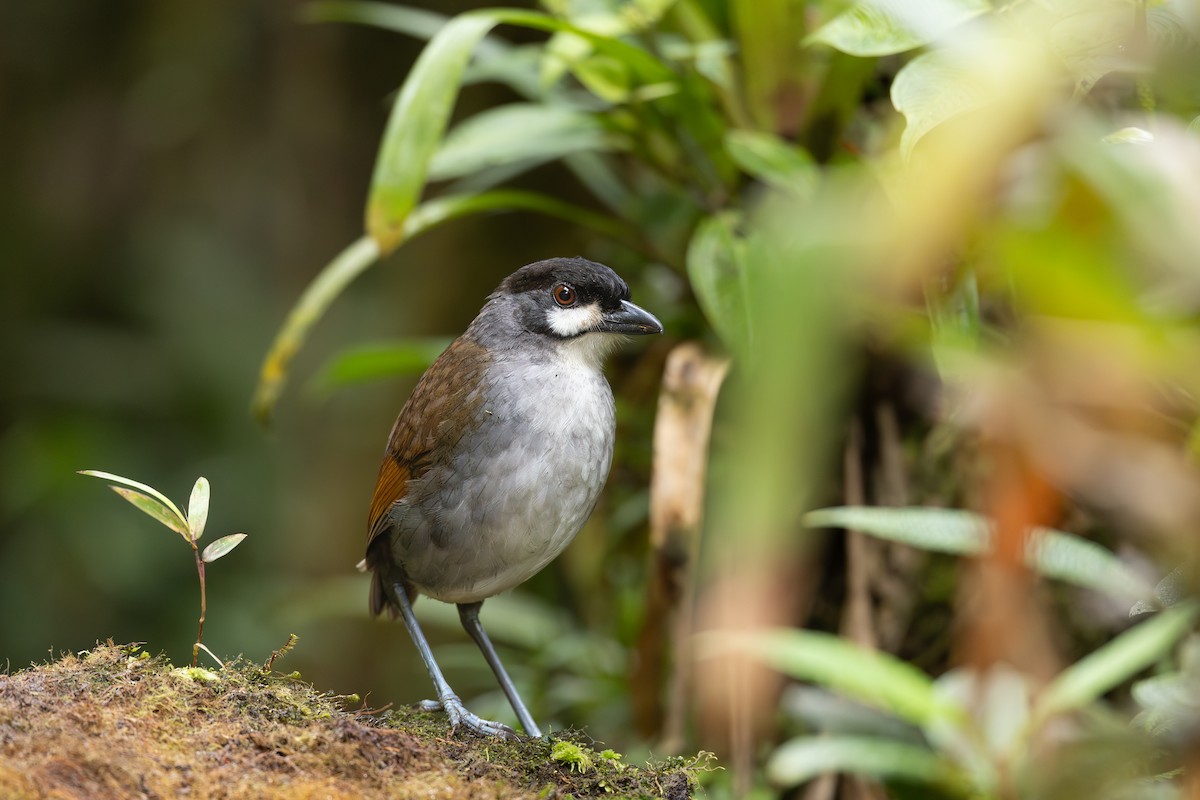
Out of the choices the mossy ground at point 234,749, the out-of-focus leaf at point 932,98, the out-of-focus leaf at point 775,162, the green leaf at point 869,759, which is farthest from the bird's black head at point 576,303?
the green leaf at point 869,759

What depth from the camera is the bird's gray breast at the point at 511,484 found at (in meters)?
2.71

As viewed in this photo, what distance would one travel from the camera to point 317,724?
6.47 ft

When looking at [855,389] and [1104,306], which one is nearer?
[1104,306]

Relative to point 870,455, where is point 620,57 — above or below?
above

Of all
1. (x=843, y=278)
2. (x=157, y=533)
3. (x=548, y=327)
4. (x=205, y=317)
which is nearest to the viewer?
(x=843, y=278)

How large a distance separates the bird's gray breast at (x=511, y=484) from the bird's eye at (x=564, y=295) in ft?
0.61

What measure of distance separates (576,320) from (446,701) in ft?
3.31

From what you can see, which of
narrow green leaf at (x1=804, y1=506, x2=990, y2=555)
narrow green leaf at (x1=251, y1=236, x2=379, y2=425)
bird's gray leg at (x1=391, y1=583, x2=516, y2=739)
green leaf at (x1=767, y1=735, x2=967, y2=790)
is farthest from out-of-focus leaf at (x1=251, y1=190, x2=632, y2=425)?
green leaf at (x1=767, y1=735, x2=967, y2=790)

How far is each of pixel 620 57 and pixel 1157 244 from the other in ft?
9.17

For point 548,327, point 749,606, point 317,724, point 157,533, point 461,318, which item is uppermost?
point 749,606

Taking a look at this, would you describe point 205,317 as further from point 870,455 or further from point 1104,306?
point 1104,306

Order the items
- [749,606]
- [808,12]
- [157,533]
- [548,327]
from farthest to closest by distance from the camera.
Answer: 1. [157,533]
2. [808,12]
3. [548,327]
4. [749,606]

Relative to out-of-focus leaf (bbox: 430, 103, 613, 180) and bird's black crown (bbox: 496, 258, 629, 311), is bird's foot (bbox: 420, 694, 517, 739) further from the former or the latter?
out-of-focus leaf (bbox: 430, 103, 613, 180)

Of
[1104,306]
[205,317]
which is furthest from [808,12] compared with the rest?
[205,317]
